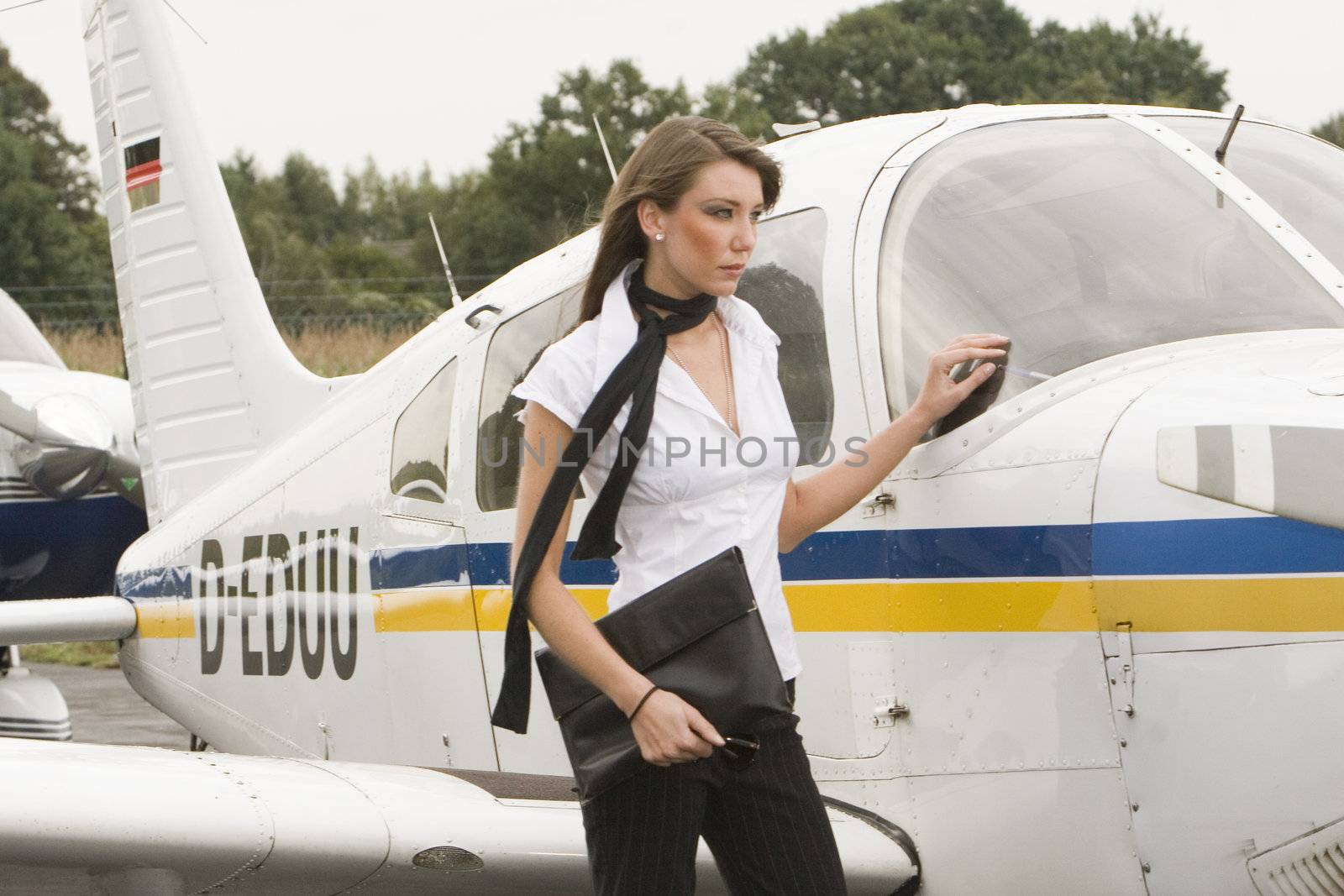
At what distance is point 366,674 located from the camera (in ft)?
14.6

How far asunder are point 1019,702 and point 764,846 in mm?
908

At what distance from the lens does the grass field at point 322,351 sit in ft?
53.3

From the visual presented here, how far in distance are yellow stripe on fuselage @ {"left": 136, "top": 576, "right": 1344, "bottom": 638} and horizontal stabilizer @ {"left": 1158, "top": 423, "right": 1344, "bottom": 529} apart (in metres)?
0.12

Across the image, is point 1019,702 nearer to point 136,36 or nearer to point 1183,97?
point 136,36

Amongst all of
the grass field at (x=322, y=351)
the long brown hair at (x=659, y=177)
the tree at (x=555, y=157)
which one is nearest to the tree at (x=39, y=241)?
the tree at (x=555, y=157)

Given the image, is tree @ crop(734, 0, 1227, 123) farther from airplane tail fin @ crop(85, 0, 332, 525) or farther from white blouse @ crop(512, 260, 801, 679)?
white blouse @ crop(512, 260, 801, 679)

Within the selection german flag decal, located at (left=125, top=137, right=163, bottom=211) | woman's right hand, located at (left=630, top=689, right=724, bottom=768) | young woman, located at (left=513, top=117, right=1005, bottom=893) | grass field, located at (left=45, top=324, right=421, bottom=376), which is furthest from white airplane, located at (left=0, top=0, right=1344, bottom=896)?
grass field, located at (left=45, top=324, right=421, bottom=376)

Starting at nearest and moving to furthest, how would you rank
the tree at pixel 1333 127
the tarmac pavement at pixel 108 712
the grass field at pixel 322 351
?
1. the tarmac pavement at pixel 108 712
2. the grass field at pixel 322 351
3. the tree at pixel 1333 127

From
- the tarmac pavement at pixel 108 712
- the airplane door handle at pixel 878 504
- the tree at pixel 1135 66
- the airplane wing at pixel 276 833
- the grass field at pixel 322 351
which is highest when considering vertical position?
the tree at pixel 1135 66

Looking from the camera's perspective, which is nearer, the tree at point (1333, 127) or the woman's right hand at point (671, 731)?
the woman's right hand at point (671, 731)

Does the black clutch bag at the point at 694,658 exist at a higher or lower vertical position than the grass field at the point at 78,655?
higher

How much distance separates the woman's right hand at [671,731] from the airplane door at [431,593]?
1.98m

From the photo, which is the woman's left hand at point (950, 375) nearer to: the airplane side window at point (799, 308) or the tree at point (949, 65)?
the airplane side window at point (799, 308)

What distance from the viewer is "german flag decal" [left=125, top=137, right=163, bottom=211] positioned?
6188 mm
